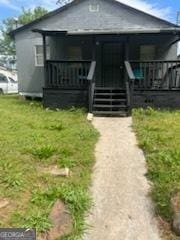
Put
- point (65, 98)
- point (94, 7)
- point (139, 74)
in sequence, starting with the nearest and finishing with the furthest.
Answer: point (65, 98) < point (139, 74) < point (94, 7)

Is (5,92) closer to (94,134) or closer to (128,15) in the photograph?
(128,15)

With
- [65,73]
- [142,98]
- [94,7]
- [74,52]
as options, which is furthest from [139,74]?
[94,7]

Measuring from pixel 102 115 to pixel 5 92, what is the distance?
40.5 ft

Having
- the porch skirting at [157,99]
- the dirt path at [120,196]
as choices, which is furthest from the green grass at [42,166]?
the porch skirting at [157,99]

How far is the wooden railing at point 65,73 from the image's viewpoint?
1173 centimetres

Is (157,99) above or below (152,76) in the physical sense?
below

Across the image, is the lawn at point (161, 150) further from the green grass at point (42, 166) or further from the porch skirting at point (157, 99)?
the green grass at point (42, 166)

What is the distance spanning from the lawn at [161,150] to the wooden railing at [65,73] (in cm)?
269

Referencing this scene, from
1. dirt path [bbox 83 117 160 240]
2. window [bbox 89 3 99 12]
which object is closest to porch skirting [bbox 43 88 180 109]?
dirt path [bbox 83 117 160 240]

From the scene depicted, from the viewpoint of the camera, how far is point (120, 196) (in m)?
4.91

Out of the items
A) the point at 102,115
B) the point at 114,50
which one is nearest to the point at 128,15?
the point at 114,50

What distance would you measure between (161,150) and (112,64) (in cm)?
913

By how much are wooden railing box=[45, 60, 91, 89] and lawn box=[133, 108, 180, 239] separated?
269 centimetres

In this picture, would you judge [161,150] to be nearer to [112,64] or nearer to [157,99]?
[157,99]
